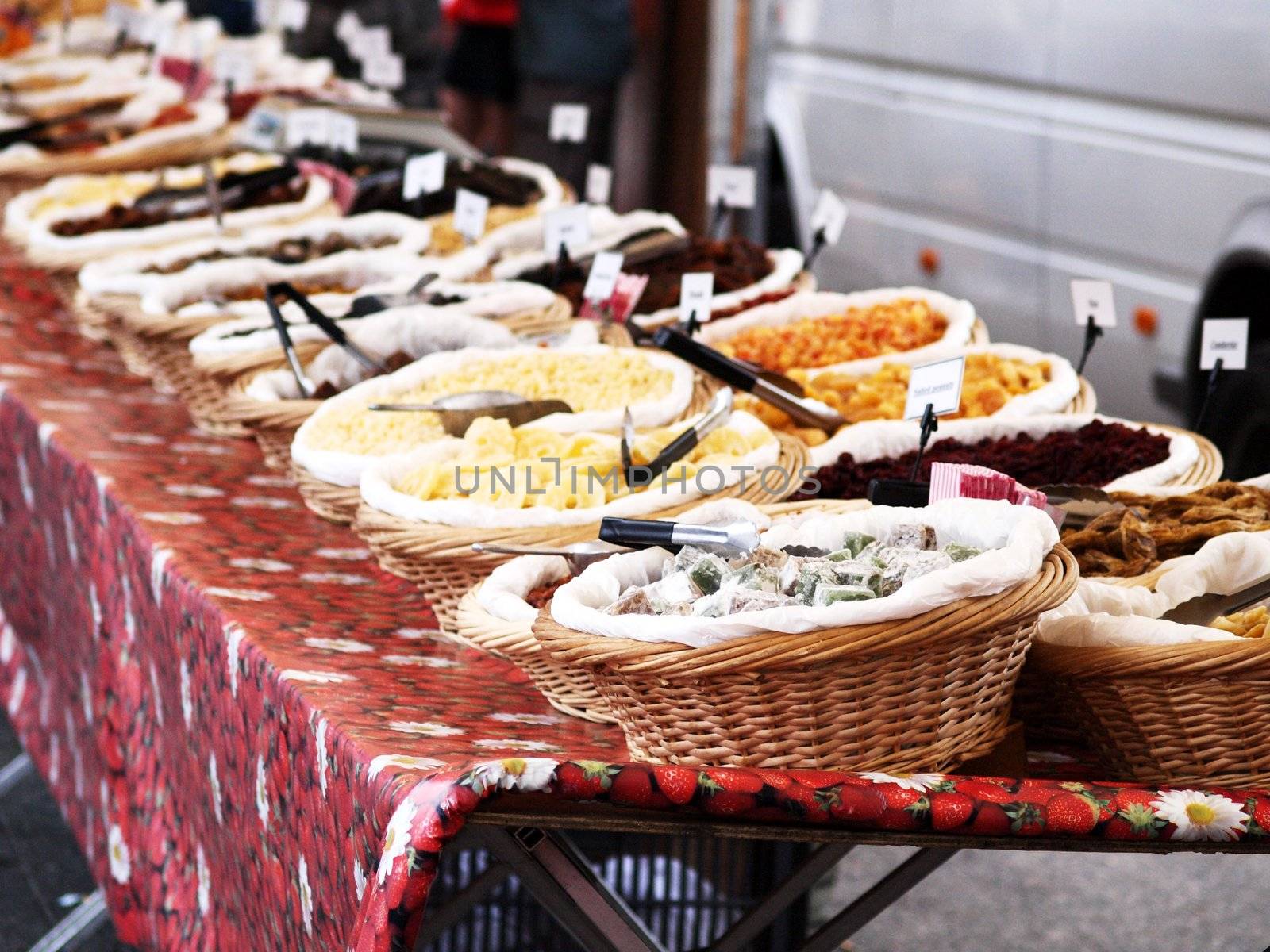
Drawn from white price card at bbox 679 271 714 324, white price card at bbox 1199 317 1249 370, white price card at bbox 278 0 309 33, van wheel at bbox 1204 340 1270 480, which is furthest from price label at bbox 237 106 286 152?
white price card at bbox 1199 317 1249 370

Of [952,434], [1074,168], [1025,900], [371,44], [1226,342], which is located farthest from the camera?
[371,44]

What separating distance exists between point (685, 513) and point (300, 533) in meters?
0.73

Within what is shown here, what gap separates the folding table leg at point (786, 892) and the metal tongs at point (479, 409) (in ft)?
2.47

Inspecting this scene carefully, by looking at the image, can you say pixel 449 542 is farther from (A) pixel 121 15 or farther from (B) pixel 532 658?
(A) pixel 121 15

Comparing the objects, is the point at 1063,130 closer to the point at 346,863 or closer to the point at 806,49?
the point at 806,49

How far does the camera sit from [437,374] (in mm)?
2459

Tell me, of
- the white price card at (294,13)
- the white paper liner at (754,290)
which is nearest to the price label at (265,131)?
the white price card at (294,13)

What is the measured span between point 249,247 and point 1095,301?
174 cm

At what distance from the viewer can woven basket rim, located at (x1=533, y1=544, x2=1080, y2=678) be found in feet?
4.40

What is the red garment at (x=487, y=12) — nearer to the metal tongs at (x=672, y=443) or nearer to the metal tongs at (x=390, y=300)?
the metal tongs at (x=390, y=300)

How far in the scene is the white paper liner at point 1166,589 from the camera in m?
1.56

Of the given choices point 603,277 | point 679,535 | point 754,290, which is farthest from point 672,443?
point 754,290

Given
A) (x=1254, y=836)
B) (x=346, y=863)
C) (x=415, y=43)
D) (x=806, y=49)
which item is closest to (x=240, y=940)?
(x=346, y=863)

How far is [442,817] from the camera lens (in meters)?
1.25
